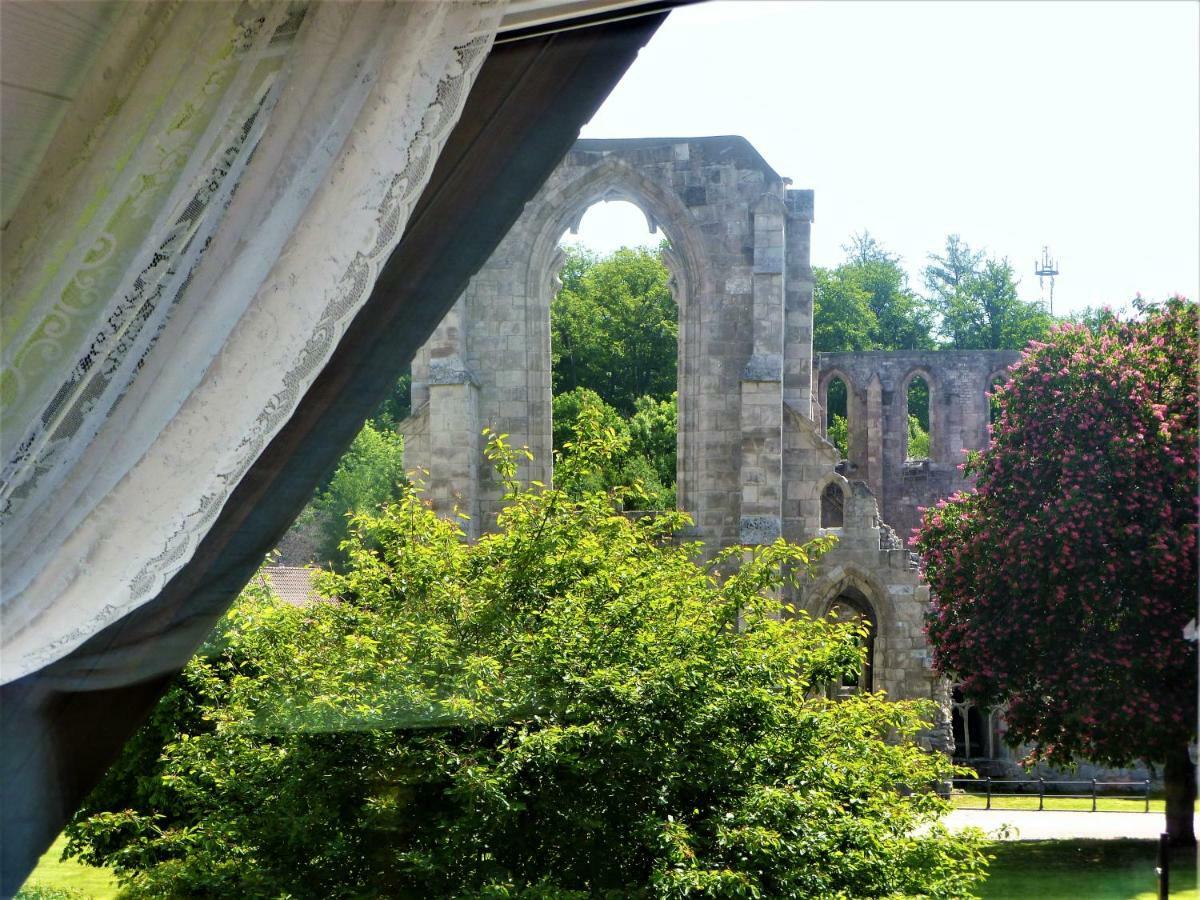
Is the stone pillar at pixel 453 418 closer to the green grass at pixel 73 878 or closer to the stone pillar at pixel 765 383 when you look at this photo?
the stone pillar at pixel 765 383

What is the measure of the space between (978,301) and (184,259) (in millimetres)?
20486

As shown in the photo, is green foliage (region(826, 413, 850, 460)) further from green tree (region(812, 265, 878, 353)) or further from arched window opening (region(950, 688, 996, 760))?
arched window opening (region(950, 688, 996, 760))

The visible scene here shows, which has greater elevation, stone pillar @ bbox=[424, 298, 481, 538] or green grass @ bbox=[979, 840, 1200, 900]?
stone pillar @ bbox=[424, 298, 481, 538]

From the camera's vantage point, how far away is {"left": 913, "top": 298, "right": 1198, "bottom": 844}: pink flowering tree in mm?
7660

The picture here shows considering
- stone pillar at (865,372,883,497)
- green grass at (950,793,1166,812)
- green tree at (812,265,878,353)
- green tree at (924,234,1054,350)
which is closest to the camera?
green grass at (950,793,1166,812)

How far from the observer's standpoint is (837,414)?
20.2 m

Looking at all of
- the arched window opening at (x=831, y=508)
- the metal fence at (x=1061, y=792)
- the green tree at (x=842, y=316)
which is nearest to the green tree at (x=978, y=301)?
the green tree at (x=842, y=316)

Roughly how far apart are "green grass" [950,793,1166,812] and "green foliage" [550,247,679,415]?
8.76m

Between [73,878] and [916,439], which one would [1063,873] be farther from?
[916,439]

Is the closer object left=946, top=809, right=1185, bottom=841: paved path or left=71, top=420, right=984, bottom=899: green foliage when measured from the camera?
left=71, top=420, right=984, bottom=899: green foliage

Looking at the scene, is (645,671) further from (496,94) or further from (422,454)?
(422,454)

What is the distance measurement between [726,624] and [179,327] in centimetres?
379

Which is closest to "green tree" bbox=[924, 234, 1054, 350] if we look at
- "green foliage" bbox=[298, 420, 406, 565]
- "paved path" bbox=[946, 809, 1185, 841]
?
"green foliage" bbox=[298, 420, 406, 565]

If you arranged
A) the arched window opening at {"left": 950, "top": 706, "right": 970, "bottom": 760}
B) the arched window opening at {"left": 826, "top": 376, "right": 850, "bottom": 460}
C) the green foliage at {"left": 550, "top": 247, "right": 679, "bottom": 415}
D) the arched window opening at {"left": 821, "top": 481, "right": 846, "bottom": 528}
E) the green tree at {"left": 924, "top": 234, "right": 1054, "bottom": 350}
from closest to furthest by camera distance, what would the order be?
the arched window opening at {"left": 950, "top": 706, "right": 970, "bottom": 760}
the arched window opening at {"left": 821, "top": 481, "right": 846, "bottom": 528}
the green foliage at {"left": 550, "top": 247, "right": 679, "bottom": 415}
the arched window opening at {"left": 826, "top": 376, "right": 850, "bottom": 460}
the green tree at {"left": 924, "top": 234, "right": 1054, "bottom": 350}
